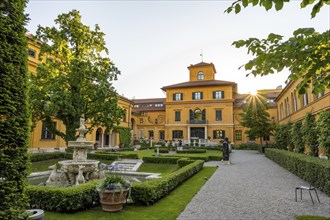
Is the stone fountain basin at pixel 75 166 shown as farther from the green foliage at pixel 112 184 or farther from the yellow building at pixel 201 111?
the yellow building at pixel 201 111

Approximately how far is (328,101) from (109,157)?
18637 mm

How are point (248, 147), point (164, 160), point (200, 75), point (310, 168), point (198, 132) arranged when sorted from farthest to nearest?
1. point (200, 75)
2. point (198, 132)
3. point (248, 147)
4. point (164, 160)
5. point (310, 168)

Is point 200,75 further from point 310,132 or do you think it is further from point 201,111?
point 310,132

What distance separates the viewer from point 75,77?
54.1 feet

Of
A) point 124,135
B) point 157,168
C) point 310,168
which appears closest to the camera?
point 310,168

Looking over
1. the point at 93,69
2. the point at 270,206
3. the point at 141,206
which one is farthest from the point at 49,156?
the point at 270,206

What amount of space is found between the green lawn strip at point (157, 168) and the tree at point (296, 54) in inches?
529

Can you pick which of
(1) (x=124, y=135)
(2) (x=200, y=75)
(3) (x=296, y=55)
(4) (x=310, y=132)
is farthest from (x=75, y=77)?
(2) (x=200, y=75)

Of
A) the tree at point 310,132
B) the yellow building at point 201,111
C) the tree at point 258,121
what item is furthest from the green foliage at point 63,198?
the yellow building at point 201,111

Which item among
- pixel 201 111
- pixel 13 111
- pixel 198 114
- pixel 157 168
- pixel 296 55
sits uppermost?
pixel 201 111

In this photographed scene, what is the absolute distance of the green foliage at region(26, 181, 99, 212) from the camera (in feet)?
21.0

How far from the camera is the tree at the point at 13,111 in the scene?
3307 millimetres

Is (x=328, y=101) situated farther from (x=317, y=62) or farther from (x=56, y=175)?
(x=56, y=175)

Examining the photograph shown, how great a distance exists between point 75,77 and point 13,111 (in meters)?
14.0
